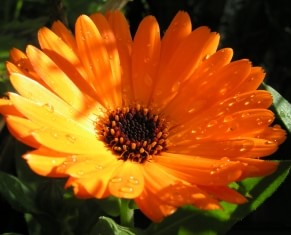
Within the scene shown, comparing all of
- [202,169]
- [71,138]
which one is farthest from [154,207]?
[71,138]

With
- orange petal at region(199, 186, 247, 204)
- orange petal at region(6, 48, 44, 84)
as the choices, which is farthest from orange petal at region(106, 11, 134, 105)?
orange petal at region(199, 186, 247, 204)

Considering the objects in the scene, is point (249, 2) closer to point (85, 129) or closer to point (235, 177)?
point (85, 129)

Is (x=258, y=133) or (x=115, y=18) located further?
(x=115, y=18)

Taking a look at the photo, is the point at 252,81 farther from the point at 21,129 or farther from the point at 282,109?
the point at 21,129

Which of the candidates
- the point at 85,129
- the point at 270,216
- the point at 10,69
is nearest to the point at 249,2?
the point at 270,216

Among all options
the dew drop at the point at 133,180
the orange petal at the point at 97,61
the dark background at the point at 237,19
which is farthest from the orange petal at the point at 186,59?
the dark background at the point at 237,19

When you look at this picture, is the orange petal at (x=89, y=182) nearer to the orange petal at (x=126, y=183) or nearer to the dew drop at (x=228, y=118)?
the orange petal at (x=126, y=183)
